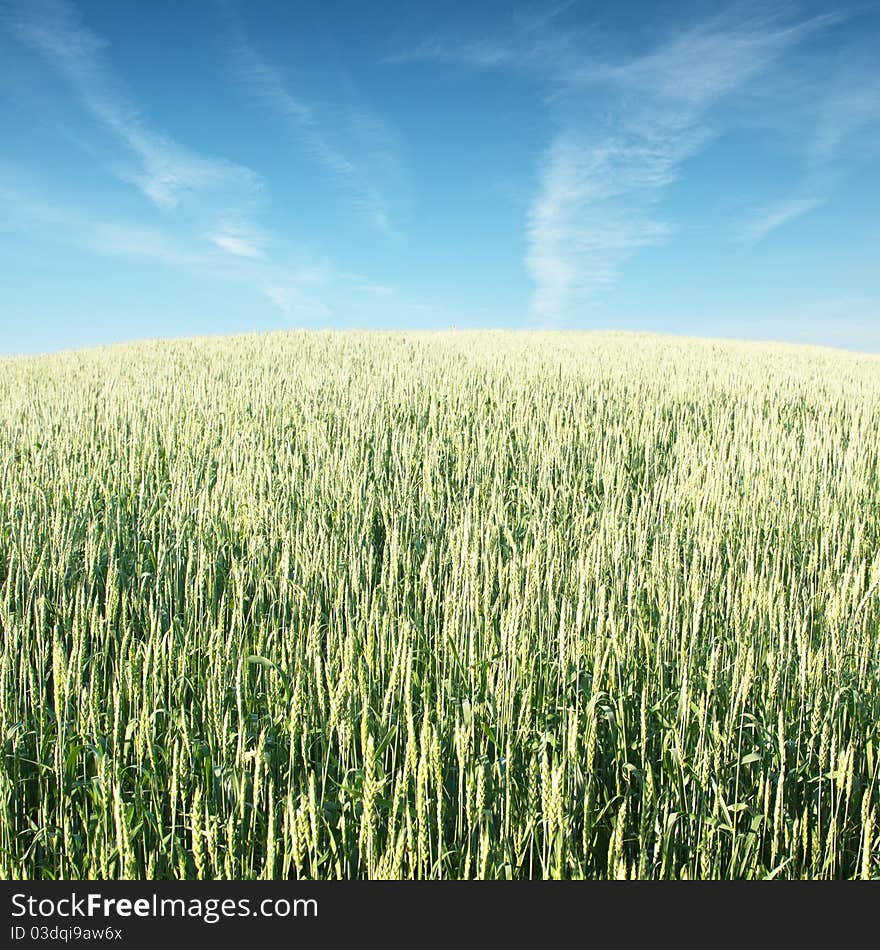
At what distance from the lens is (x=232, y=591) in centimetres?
235

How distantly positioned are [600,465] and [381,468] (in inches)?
49.2

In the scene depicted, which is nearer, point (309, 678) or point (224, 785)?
point (224, 785)

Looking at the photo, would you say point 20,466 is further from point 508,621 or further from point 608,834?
point 608,834

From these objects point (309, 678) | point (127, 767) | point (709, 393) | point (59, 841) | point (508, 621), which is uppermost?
point (709, 393)

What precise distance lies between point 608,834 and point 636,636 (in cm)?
61

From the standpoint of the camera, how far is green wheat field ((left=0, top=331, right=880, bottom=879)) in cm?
131

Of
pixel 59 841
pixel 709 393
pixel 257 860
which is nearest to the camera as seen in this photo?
pixel 257 860

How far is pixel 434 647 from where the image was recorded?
1815 millimetres

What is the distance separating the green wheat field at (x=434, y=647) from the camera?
1312 mm

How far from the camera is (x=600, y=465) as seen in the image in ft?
11.3

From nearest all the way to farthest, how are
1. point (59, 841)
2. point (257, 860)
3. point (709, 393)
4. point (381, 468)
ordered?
point (257, 860) → point (59, 841) → point (381, 468) → point (709, 393)

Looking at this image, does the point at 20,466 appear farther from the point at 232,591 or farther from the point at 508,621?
the point at 508,621

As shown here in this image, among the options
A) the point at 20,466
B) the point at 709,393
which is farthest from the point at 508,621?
the point at 709,393

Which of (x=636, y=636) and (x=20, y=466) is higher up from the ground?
(x=20, y=466)
